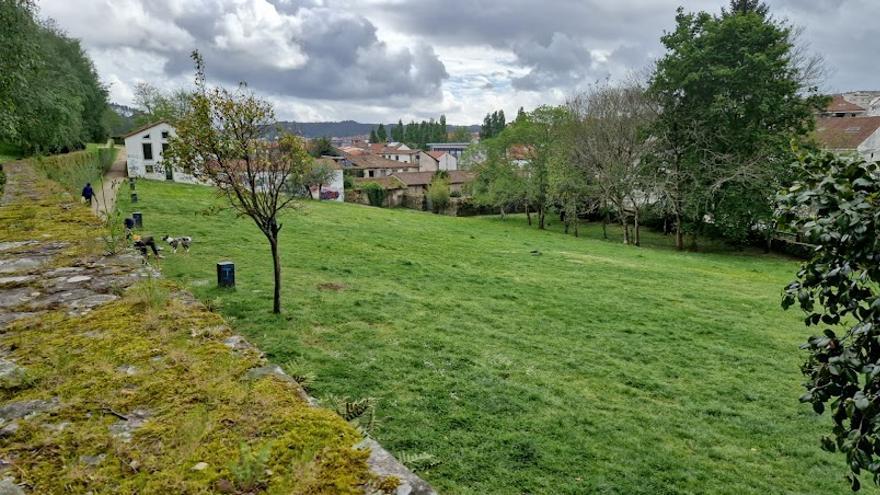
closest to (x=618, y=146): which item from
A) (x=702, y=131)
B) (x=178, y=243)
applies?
(x=702, y=131)

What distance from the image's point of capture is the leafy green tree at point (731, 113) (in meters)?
23.9

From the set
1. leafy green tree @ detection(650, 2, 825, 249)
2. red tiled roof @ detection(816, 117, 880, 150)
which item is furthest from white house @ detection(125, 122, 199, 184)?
red tiled roof @ detection(816, 117, 880, 150)

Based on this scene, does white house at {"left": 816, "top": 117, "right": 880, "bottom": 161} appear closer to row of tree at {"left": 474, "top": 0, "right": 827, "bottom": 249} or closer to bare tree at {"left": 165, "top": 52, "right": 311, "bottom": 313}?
row of tree at {"left": 474, "top": 0, "right": 827, "bottom": 249}

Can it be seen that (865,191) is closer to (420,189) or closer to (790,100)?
(790,100)

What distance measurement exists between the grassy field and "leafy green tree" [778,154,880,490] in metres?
2.45

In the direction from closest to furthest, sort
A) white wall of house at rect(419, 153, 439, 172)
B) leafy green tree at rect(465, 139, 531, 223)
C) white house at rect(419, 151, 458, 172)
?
leafy green tree at rect(465, 139, 531, 223)
white house at rect(419, 151, 458, 172)
white wall of house at rect(419, 153, 439, 172)

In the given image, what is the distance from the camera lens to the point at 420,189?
64.3 metres

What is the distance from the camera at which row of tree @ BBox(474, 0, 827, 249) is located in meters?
24.0

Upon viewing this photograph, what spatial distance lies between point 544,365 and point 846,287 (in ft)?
16.1

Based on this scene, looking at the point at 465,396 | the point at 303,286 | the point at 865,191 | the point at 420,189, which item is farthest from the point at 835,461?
the point at 420,189

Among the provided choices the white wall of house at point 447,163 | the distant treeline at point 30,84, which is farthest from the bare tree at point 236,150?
the white wall of house at point 447,163

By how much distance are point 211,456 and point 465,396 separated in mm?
3873

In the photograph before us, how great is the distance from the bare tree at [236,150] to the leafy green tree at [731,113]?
23202 mm

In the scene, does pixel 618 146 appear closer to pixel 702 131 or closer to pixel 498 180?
pixel 702 131
